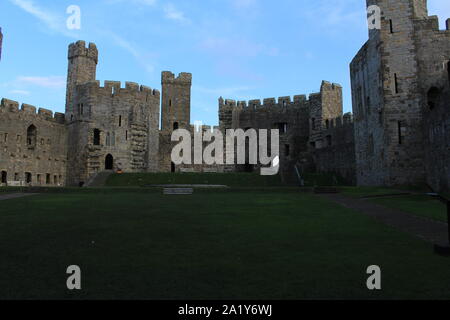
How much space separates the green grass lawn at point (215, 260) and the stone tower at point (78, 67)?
35.9 metres

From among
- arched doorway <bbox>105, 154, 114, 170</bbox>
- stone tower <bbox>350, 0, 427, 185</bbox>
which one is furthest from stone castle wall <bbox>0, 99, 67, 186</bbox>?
stone tower <bbox>350, 0, 427, 185</bbox>

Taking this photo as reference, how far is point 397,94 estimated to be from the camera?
76.5 feet

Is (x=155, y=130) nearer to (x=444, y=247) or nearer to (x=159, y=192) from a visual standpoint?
(x=159, y=192)

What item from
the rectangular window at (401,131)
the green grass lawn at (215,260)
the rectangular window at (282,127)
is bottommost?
the green grass lawn at (215,260)

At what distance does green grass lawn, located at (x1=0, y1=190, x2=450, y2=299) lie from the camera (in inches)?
155

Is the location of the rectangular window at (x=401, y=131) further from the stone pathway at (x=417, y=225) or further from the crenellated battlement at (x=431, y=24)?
the stone pathway at (x=417, y=225)

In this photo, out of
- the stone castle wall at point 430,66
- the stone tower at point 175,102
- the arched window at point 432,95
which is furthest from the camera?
the stone tower at point 175,102

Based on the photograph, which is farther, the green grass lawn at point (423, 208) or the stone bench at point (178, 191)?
the stone bench at point (178, 191)

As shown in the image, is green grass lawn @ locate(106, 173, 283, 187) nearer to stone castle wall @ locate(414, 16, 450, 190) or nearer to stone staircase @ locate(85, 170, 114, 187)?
stone staircase @ locate(85, 170, 114, 187)

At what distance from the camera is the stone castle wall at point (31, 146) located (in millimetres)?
35562

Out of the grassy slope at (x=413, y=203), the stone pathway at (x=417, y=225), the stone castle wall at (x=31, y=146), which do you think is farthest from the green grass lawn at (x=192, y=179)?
the stone pathway at (x=417, y=225)

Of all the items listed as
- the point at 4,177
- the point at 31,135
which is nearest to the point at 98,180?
the point at 4,177

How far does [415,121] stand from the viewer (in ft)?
75.2

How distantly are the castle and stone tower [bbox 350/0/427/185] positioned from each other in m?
0.06
